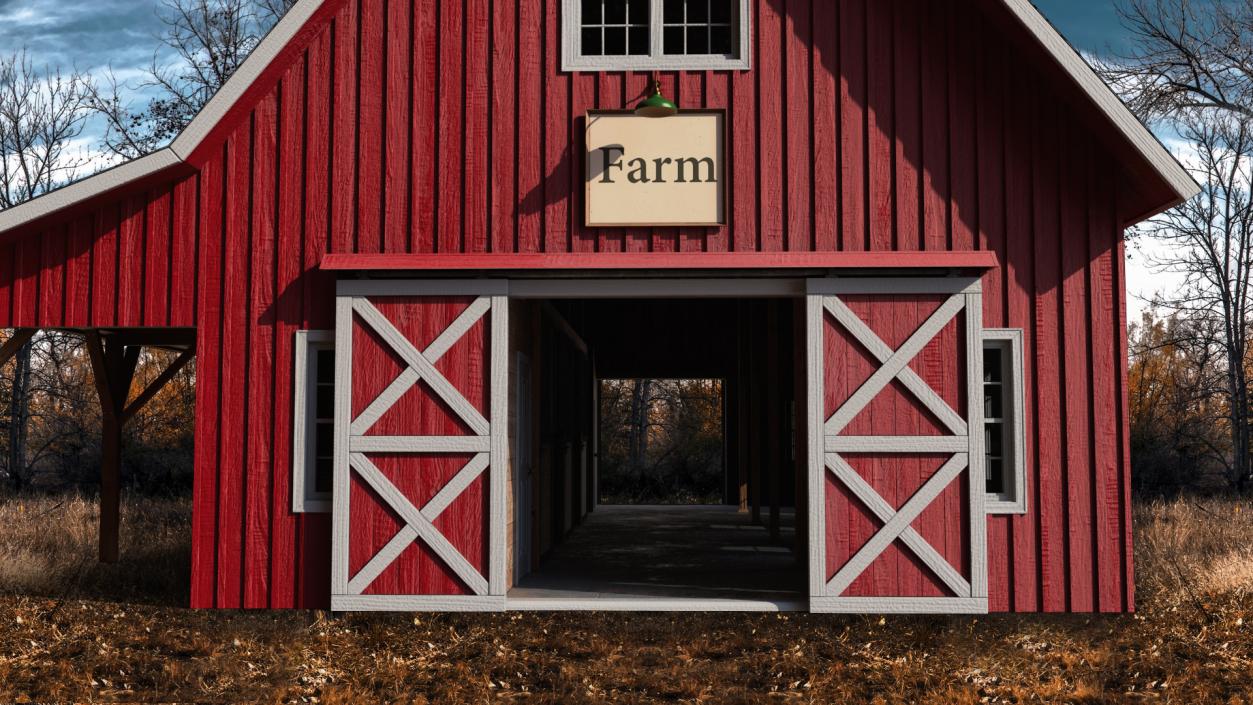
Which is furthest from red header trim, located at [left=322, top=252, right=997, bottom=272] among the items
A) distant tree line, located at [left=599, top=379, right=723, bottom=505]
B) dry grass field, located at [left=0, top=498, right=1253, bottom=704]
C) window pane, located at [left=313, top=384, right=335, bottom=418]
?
distant tree line, located at [left=599, top=379, right=723, bottom=505]

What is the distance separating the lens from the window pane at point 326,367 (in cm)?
973

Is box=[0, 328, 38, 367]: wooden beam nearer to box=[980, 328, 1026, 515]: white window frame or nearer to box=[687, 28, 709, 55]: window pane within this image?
box=[687, 28, 709, 55]: window pane

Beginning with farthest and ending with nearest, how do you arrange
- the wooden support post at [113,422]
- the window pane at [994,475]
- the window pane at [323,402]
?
the wooden support post at [113,422], the window pane at [323,402], the window pane at [994,475]

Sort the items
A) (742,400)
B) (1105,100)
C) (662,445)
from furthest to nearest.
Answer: (662,445), (742,400), (1105,100)

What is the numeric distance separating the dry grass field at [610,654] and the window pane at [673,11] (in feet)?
17.1

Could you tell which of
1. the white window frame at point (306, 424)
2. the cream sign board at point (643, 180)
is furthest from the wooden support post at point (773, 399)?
the white window frame at point (306, 424)

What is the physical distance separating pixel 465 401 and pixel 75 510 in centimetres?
1037

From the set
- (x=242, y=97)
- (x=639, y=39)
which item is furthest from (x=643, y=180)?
(x=242, y=97)

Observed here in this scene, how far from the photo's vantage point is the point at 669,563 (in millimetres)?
12047

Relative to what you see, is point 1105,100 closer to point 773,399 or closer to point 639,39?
point 639,39

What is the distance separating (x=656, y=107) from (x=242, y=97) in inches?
129

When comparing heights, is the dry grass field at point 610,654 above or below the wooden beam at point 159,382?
below

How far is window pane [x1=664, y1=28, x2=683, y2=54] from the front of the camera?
9.62 m

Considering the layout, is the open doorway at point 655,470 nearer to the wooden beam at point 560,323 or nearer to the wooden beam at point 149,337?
the wooden beam at point 560,323
